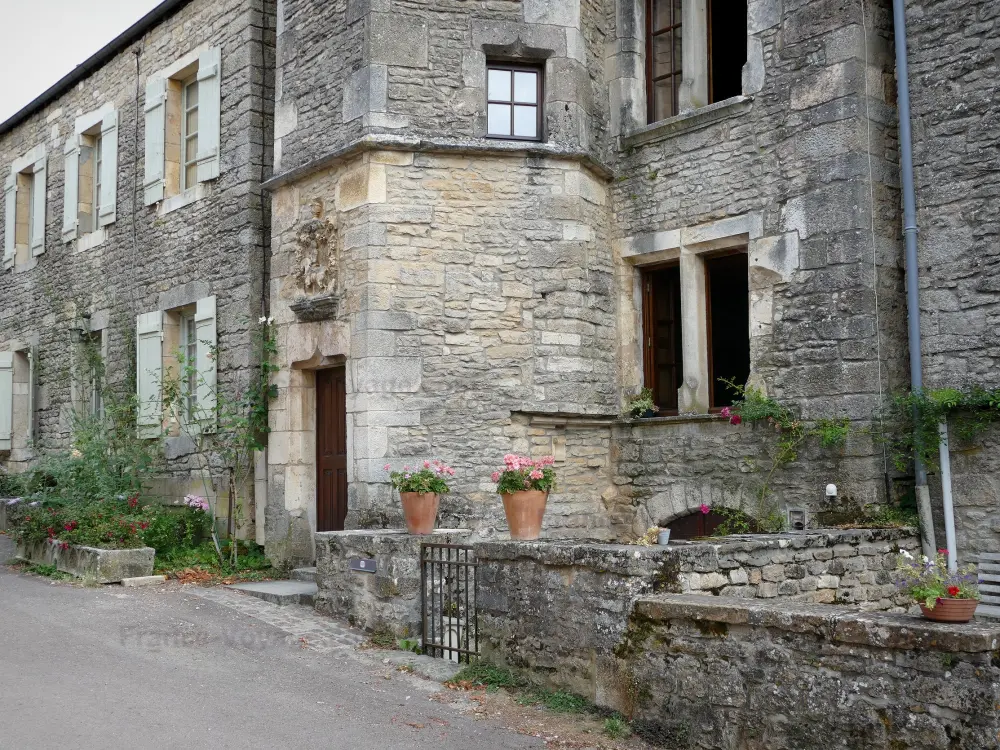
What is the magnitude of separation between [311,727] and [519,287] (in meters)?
4.78

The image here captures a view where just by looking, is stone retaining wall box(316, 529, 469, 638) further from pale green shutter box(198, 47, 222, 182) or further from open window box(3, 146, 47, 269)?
open window box(3, 146, 47, 269)

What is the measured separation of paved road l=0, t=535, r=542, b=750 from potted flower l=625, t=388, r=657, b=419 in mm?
3621

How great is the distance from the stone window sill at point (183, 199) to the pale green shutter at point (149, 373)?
123 cm

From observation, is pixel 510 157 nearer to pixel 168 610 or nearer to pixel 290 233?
pixel 290 233

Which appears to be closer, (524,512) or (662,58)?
(524,512)

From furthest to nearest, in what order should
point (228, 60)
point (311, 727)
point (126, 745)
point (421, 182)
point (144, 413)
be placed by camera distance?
point (144, 413), point (228, 60), point (421, 182), point (311, 727), point (126, 745)

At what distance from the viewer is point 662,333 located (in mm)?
9609

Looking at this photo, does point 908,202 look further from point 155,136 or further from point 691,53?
point 155,136

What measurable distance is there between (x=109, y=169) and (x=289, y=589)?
23.7 ft

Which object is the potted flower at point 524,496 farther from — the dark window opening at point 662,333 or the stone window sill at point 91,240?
the stone window sill at point 91,240

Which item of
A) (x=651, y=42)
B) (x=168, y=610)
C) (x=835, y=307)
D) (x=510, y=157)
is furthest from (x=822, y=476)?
(x=168, y=610)

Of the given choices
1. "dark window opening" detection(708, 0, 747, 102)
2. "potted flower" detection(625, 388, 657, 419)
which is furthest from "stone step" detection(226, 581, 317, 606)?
"dark window opening" detection(708, 0, 747, 102)

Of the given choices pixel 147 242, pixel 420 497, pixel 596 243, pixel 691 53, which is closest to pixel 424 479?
pixel 420 497

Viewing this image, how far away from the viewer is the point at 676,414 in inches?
364
